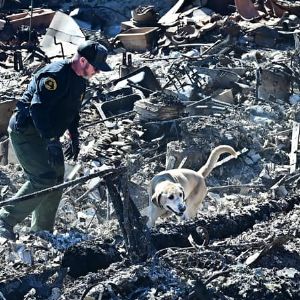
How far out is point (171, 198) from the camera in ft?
25.8

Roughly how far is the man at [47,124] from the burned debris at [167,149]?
0.27m

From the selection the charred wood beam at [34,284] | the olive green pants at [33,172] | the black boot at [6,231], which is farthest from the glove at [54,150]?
the charred wood beam at [34,284]

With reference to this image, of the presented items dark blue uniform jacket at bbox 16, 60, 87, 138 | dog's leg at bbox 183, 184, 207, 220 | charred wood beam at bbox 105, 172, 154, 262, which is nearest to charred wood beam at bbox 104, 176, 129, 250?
charred wood beam at bbox 105, 172, 154, 262

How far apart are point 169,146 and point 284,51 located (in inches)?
220

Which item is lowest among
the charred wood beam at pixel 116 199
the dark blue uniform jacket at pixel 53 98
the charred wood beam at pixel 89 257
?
the charred wood beam at pixel 89 257

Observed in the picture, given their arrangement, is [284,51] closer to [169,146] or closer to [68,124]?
[169,146]

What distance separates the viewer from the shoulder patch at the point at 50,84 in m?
6.71

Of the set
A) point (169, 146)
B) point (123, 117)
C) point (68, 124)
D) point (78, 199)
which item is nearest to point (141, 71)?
point (123, 117)

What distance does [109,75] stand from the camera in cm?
1452

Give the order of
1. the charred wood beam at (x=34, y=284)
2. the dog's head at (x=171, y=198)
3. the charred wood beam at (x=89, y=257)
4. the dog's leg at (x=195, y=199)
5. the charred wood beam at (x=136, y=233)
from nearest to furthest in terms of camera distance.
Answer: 1. the charred wood beam at (x=34, y=284)
2. the charred wood beam at (x=136, y=233)
3. the charred wood beam at (x=89, y=257)
4. the dog's head at (x=171, y=198)
5. the dog's leg at (x=195, y=199)

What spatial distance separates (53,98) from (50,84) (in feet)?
0.41

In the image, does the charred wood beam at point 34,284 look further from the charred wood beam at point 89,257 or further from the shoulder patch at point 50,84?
the shoulder patch at point 50,84

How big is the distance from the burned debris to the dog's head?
0.27m

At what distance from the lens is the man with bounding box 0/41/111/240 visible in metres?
6.73
